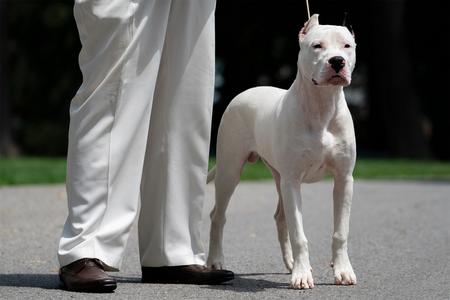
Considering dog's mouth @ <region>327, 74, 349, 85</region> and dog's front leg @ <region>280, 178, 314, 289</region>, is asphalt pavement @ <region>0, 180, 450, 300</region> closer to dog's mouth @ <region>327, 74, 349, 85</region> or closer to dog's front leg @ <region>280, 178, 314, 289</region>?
dog's front leg @ <region>280, 178, 314, 289</region>

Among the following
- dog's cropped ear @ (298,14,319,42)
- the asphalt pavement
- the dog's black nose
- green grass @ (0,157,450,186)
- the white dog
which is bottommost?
green grass @ (0,157,450,186)

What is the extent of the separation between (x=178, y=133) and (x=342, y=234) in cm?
101

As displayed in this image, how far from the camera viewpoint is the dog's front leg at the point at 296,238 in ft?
16.1

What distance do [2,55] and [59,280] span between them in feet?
66.1

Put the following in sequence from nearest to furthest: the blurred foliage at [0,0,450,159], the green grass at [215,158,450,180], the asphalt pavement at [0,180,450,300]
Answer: the asphalt pavement at [0,180,450,300] → the green grass at [215,158,450,180] → the blurred foliage at [0,0,450,159]

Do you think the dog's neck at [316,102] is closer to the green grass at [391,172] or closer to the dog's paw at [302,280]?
the dog's paw at [302,280]

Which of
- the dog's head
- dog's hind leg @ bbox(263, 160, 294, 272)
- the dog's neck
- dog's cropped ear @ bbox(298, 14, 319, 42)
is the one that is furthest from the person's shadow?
dog's cropped ear @ bbox(298, 14, 319, 42)

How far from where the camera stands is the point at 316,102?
5.02 metres

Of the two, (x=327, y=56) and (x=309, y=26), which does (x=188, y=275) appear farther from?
(x=309, y=26)

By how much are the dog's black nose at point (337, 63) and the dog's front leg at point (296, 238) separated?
66cm

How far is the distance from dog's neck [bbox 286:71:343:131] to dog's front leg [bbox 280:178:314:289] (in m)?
0.33

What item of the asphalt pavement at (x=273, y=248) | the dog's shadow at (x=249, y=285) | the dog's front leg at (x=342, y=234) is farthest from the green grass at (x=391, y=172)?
the dog's front leg at (x=342, y=234)

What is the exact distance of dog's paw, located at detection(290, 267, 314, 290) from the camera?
4.90 m

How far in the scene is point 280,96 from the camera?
5.45m
